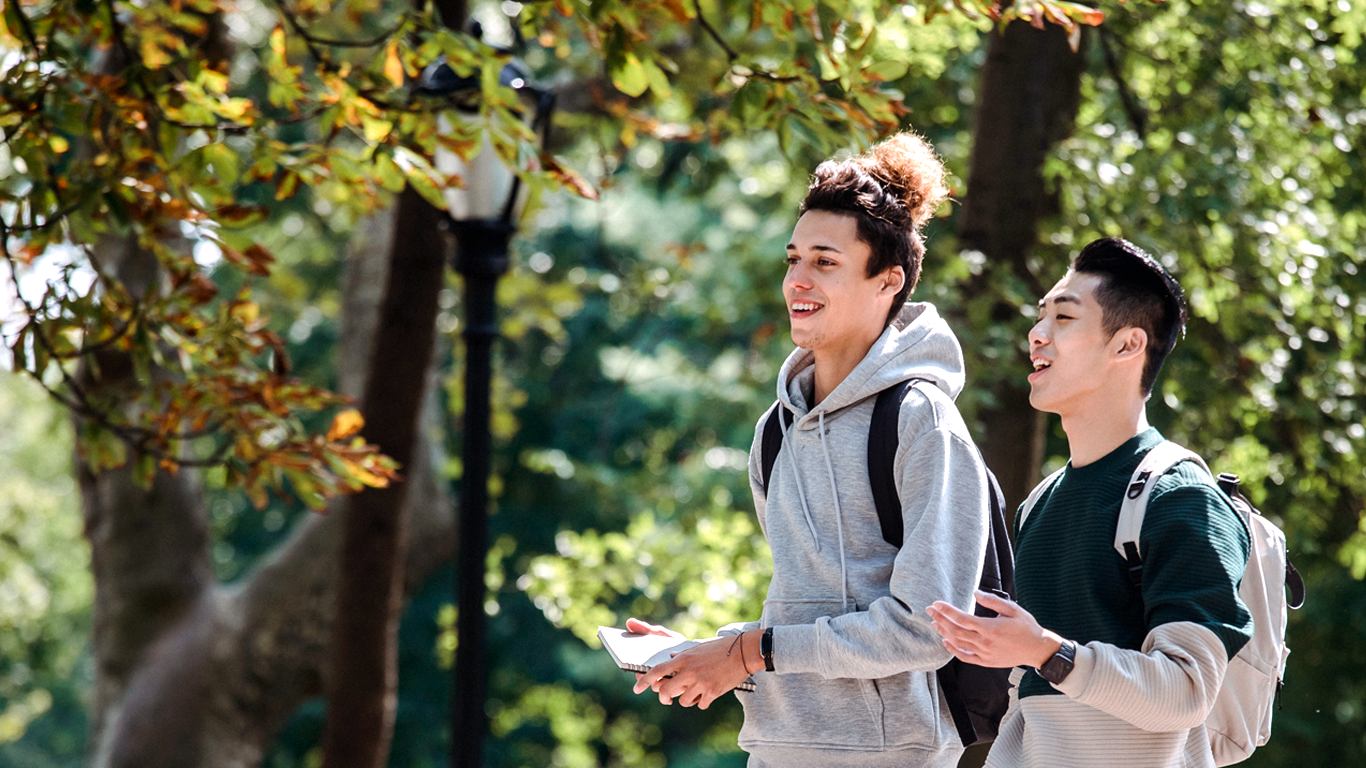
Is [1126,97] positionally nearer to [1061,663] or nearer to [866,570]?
[866,570]

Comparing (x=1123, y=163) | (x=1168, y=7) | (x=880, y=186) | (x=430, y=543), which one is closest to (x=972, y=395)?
(x=1123, y=163)

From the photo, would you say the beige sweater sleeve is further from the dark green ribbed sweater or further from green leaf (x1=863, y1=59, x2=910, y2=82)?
green leaf (x1=863, y1=59, x2=910, y2=82)

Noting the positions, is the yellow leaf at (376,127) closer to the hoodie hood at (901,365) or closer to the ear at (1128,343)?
the hoodie hood at (901,365)

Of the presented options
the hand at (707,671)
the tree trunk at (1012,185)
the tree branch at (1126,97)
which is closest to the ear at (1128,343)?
the hand at (707,671)

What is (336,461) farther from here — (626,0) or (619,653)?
(619,653)

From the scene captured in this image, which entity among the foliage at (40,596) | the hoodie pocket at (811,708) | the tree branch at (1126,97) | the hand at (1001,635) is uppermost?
the tree branch at (1126,97)

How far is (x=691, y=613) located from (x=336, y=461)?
109 inches

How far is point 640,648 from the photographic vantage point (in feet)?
7.32

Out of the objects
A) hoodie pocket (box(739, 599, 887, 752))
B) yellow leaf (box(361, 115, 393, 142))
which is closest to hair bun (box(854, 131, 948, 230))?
hoodie pocket (box(739, 599, 887, 752))

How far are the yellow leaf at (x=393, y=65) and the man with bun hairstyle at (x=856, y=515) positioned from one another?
1.75 metres

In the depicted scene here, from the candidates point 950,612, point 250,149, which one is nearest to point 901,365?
point 950,612

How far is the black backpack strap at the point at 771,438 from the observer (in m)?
2.44

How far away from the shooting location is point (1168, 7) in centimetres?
546

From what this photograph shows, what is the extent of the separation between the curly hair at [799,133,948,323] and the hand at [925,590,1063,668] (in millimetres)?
745
